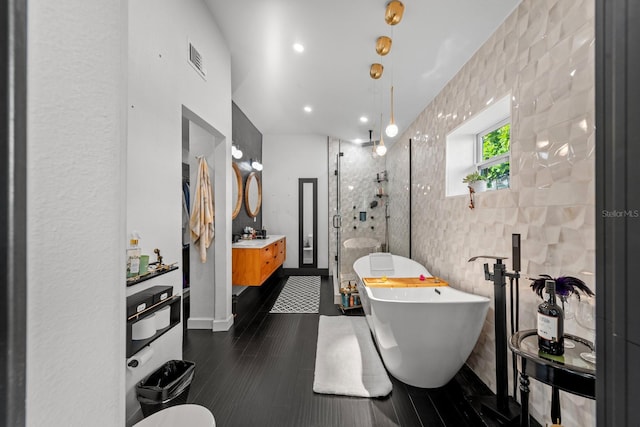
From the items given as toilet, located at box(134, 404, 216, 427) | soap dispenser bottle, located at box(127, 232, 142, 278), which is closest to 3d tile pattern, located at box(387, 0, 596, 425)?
toilet, located at box(134, 404, 216, 427)

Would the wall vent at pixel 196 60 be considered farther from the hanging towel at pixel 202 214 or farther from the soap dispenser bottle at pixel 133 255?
the soap dispenser bottle at pixel 133 255

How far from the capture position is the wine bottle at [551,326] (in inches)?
44.7

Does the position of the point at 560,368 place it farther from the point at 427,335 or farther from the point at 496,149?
the point at 496,149

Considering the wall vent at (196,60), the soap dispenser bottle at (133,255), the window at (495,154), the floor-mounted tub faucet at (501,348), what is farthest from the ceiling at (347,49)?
the soap dispenser bottle at (133,255)

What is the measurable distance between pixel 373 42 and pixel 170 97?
1.76 meters

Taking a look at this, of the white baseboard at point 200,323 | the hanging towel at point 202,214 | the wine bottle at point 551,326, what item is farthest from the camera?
the white baseboard at point 200,323

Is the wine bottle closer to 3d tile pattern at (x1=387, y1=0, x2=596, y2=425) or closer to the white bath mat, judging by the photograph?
3d tile pattern at (x1=387, y1=0, x2=596, y2=425)

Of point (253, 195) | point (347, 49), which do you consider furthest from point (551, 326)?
point (253, 195)

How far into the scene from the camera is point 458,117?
2.43m

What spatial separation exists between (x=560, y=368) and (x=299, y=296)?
3.35 m

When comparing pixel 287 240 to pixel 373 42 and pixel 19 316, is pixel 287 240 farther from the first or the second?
pixel 19 316

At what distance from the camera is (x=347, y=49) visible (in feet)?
8.12

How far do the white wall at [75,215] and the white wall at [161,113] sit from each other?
3.77 feet

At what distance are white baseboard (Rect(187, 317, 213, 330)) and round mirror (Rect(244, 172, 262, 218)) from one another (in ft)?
6.67
